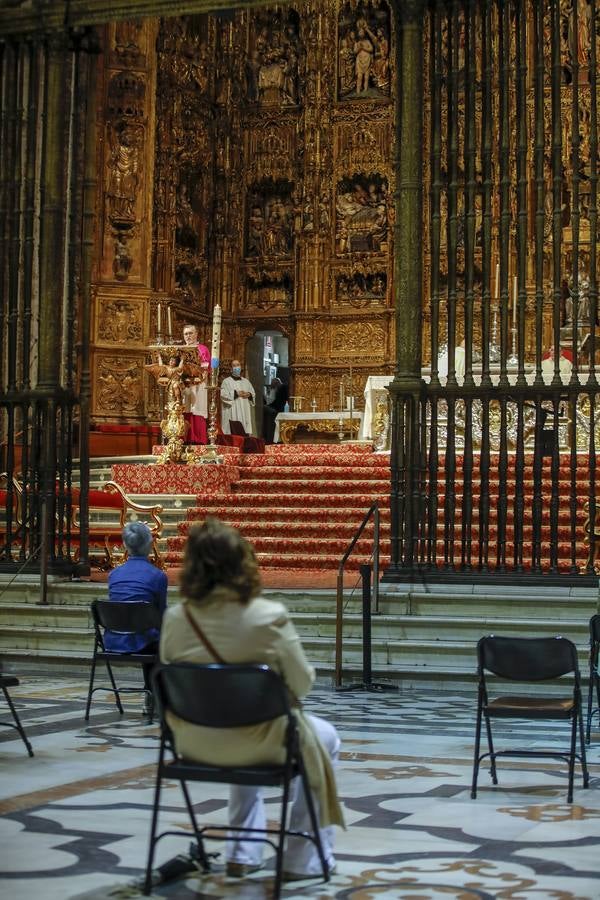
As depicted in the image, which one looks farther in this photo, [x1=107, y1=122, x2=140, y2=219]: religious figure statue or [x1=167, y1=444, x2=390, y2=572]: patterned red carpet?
[x1=107, y1=122, x2=140, y2=219]: religious figure statue

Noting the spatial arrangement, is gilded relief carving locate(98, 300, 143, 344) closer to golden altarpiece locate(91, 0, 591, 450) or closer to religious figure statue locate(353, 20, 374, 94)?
golden altarpiece locate(91, 0, 591, 450)

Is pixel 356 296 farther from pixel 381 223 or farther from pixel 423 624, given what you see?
pixel 423 624

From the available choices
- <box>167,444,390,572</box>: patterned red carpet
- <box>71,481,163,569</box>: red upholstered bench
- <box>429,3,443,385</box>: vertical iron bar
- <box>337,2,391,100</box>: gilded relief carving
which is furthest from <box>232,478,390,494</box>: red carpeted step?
<box>337,2,391,100</box>: gilded relief carving

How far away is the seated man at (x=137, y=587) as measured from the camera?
318 inches

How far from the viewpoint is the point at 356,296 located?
21.8 m

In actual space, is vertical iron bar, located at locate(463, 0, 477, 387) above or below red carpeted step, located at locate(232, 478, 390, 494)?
above

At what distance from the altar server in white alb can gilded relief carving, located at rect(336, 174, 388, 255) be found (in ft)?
9.11

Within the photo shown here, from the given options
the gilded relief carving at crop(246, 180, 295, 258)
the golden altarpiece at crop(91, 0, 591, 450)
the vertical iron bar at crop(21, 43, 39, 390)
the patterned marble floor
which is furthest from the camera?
the gilded relief carving at crop(246, 180, 295, 258)

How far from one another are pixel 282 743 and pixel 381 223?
17.9 metres

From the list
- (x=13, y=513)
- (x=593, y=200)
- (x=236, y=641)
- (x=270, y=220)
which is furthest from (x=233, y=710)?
(x=270, y=220)

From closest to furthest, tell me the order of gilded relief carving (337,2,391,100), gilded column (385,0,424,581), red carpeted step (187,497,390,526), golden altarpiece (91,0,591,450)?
1. gilded column (385,0,424,581)
2. red carpeted step (187,497,390,526)
3. golden altarpiece (91,0,591,450)
4. gilded relief carving (337,2,391,100)

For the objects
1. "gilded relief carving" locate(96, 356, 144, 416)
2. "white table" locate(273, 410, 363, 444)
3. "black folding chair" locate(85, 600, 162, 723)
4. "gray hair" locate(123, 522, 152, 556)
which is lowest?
"black folding chair" locate(85, 600, 162, 723)

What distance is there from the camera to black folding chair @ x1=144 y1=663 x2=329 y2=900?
417 centimetres

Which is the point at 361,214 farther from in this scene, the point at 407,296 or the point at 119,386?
the point at 407,296
